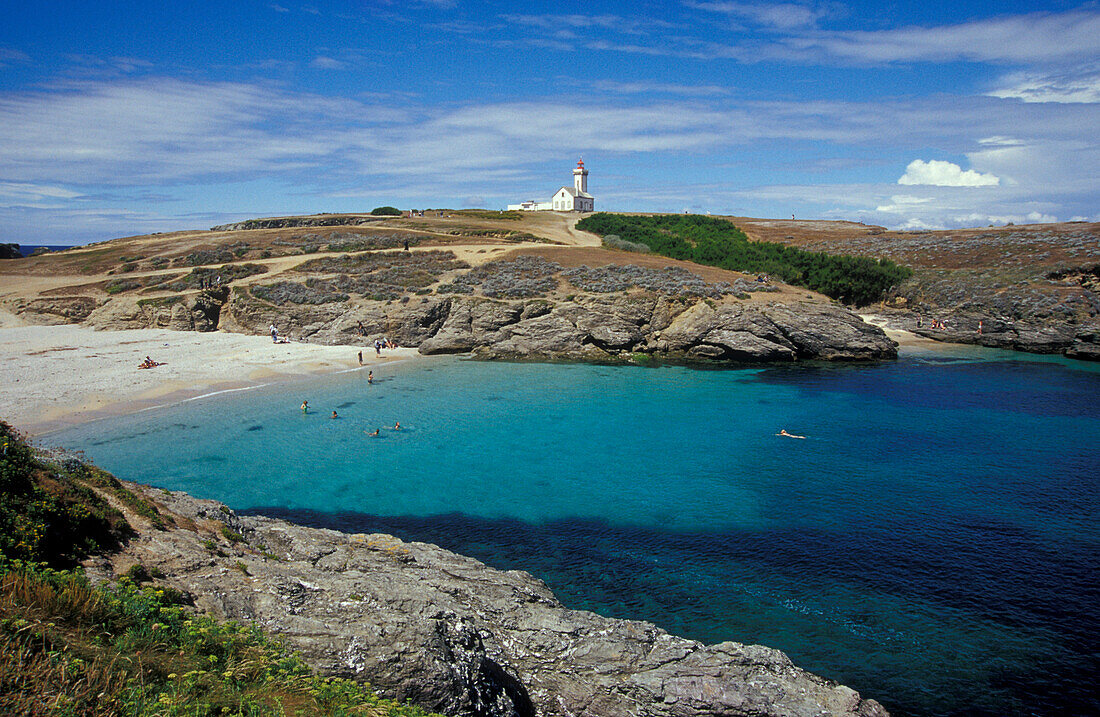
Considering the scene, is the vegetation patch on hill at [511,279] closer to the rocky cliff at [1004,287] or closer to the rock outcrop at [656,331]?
the rock outcrop at [656,331]

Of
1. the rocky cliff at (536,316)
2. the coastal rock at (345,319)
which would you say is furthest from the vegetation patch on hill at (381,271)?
the coastal rock at (345,319)

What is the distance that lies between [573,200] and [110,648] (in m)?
123

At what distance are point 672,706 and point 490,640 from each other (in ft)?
11.4

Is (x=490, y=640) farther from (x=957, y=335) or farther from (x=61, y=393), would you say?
(x=957, y=335)

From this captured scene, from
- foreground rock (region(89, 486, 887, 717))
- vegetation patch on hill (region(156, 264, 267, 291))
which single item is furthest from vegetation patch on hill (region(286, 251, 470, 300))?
foreground rock (region(89, 486, 887, 717))

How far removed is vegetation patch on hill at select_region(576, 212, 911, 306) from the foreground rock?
56.7 m

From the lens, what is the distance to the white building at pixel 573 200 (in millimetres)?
123375

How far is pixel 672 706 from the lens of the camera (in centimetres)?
994

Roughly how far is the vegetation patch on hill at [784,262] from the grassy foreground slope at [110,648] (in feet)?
202

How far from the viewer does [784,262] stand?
219 feet

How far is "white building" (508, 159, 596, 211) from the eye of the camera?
123 metres

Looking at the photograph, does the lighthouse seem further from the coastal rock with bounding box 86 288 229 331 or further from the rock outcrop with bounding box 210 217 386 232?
the coastal rock with bounding box 86 288 229 331

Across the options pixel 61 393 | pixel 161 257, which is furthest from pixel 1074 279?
pixel 161 257

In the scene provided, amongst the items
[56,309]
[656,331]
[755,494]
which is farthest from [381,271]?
[755,494]
